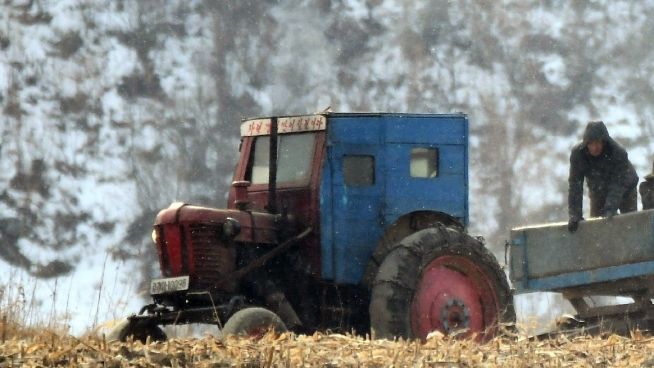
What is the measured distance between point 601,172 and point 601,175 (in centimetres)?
3

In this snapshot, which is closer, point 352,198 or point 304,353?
point 304,353

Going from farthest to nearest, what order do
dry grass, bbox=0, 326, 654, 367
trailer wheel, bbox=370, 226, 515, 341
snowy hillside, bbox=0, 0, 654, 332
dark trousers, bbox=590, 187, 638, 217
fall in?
snowy hillside, bbox=0, 0, 654, 332 → dark trousers, bbox=590, 187, 638, 217 → trailer wheel, bbox=370, 226, 515, 341 → dry grass, bbox=0, 326, 654, 367

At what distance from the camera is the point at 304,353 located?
308 inches

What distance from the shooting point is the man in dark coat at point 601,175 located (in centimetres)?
1316

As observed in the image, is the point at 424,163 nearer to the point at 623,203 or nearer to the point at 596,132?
the point at 596,132

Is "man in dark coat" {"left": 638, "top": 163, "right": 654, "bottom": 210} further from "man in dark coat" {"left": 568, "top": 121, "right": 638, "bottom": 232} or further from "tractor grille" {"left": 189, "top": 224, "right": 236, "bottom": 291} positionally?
"tractor grille" {"left": 189, "top": 224, "right": 236, "bottom": 291}

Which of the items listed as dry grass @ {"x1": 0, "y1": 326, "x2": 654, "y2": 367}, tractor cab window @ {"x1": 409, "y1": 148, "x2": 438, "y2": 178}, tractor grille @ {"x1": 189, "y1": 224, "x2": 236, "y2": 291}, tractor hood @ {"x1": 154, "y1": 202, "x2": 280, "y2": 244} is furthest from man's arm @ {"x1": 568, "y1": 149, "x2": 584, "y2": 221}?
dry grass @ {"x1": 0, "y1": 326, "x2": 654, "y2": 367}

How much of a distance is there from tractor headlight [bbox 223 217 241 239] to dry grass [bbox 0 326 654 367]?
8.68 ft

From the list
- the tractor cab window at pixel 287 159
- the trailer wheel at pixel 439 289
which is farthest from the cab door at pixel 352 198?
the trailer wheel at pixel 439 289

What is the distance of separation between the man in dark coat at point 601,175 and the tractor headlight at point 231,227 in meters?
3.29

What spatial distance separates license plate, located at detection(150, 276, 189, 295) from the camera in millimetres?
11320

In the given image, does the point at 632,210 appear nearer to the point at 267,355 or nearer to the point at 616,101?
the point at 267,355

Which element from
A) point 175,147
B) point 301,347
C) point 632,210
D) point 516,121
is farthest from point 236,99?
point 301,347

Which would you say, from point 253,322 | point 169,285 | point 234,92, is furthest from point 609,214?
point 234,92
